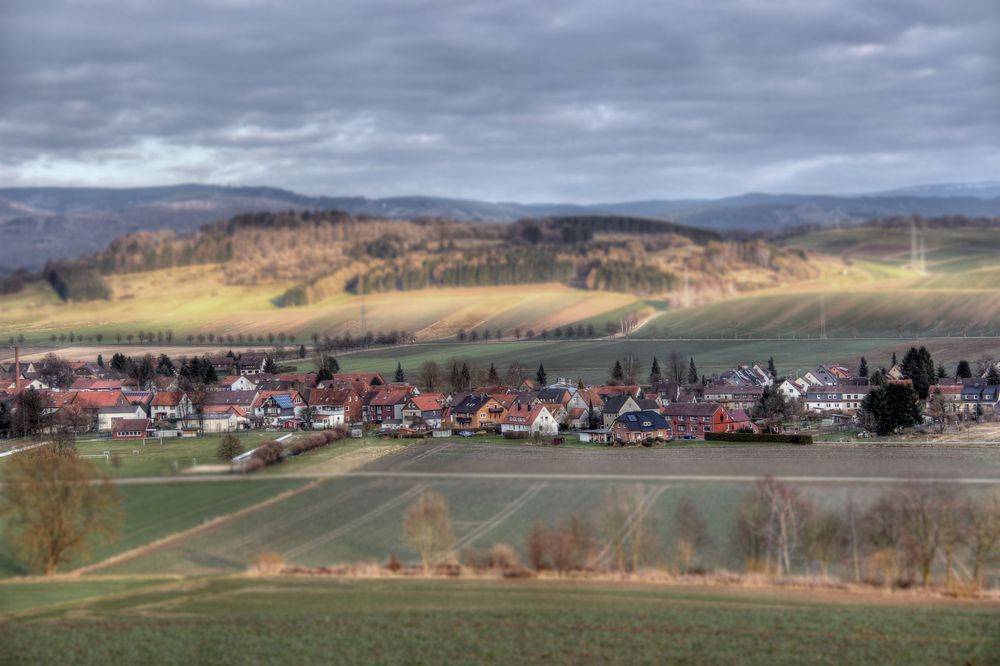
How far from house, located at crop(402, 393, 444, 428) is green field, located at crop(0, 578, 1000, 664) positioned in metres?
21.4

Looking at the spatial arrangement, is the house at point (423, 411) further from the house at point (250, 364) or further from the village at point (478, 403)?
the house at point (250, 364)

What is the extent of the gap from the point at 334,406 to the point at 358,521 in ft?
67.0

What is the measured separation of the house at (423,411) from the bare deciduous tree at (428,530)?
17547 millimetres

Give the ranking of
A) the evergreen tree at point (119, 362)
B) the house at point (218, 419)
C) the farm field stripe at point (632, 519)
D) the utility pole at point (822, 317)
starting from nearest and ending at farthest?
the farm field stripe at point (632, 519) → the house at point (218, 419) → the evergreen tree at point (119, 362) → the utility pole at point (822, 317)

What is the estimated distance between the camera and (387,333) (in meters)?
74.4

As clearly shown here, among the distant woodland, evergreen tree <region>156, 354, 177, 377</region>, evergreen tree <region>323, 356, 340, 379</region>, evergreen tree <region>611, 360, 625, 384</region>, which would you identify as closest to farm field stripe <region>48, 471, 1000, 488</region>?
evergreen tree <region>611, 360, 625, 384</region>

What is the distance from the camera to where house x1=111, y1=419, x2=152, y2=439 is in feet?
119

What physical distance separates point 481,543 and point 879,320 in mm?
49916

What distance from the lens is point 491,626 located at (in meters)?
16.5

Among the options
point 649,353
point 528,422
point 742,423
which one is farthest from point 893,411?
point 649,353

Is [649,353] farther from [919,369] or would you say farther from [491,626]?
[491,626]

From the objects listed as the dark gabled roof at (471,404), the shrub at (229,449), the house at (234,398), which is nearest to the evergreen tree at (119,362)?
the house at (234,398)

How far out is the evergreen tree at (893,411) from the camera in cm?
3406

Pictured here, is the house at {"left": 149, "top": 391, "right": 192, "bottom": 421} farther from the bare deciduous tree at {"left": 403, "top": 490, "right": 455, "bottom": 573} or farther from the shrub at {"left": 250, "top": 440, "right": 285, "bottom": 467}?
the bare deciduous tree at {"left": 403, "top": 490, "right": 455, "bottom": 573}
